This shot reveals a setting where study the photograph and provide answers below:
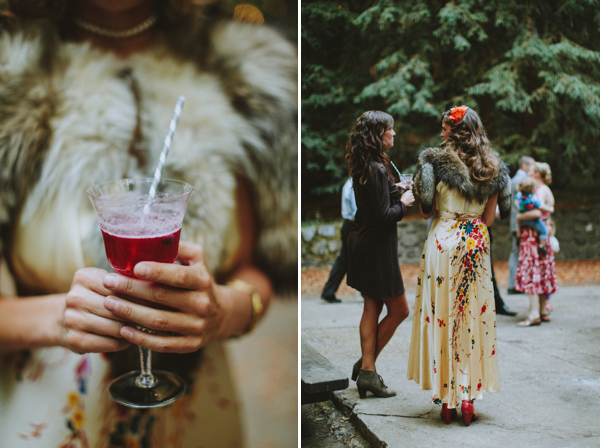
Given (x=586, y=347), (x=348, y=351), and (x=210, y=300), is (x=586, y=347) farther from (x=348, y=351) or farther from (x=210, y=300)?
(x=210, y=300)

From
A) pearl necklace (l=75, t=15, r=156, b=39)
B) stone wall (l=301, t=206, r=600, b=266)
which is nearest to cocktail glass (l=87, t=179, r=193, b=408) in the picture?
pearl necklace (l=75, t=15, r=156, b=39)

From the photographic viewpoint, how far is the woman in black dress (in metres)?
3.06

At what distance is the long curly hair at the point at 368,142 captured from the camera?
3072 millimetres

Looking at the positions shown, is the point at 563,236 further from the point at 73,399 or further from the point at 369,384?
the point at 73,399

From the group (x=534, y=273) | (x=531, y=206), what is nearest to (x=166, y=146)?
(x=534, y=273)

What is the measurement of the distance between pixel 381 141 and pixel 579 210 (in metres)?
9.12

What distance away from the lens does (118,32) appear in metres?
1.99

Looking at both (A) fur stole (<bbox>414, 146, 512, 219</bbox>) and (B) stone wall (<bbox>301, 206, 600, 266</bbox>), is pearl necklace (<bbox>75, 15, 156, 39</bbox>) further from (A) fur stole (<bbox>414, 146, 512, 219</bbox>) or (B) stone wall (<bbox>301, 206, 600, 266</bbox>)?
(B) stone wall (<bbox>301, 206, 600, 266</bbox>)

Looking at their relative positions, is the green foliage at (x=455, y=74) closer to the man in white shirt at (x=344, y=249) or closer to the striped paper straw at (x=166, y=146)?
the man in white shirt at (x=344, y=249)

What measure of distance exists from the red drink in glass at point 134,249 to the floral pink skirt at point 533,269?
4.19 metres

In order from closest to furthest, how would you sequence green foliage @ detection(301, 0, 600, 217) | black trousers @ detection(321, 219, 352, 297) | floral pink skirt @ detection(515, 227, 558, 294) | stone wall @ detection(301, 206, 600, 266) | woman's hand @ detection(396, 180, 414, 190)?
woman's hand @ detection(396, 180, 414, 190)
floral pink skirt @ detection(515, 227, 558, 294)
black trousers @ detection(321, 219, 352, 297)
stone wall @ detection(301, 206, 600, 266)
green foliage @ detection(301, 0, 600, 217)

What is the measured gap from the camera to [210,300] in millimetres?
2061

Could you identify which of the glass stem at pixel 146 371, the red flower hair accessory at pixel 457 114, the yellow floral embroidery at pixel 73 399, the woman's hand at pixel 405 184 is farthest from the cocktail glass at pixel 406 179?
the yellow floral embroidery at pixel 73 399

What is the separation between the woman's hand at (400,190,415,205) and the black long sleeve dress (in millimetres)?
77
